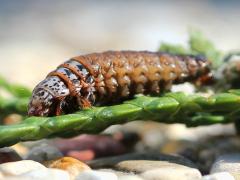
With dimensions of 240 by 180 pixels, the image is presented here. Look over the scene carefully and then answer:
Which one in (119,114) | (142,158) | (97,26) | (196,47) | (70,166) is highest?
(196,47)

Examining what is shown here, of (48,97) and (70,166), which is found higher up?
(48,97)

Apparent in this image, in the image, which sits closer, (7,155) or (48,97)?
(7,155)

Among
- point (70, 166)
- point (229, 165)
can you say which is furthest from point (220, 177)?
point (70, 166)

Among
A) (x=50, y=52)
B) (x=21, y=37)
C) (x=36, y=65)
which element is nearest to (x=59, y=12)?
(x=21, y=37)

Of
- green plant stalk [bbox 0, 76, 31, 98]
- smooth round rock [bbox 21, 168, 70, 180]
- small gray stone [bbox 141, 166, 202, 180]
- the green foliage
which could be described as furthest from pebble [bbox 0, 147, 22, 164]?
the green foliage

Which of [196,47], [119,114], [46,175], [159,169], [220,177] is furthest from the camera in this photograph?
[196,47]

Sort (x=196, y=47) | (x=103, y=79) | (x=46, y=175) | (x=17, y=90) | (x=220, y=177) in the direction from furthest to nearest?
(x=196, y=47), (x=17, y=90), (x=103, y=79), (x=220, y=177), (x=46, y=175)

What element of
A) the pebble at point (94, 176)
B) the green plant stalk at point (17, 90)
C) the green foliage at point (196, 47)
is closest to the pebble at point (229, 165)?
the pebble at point (94, 176)

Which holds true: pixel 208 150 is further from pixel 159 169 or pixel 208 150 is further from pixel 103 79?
pixel 159 169
